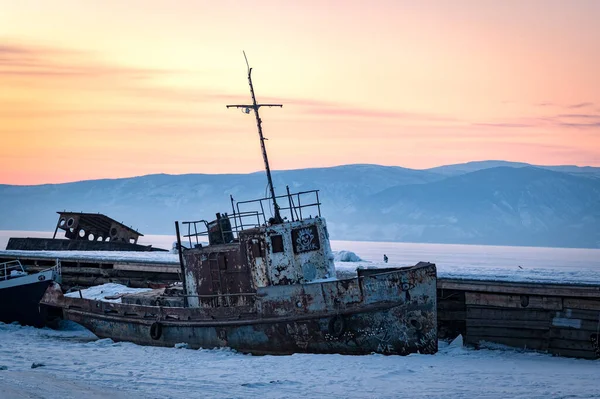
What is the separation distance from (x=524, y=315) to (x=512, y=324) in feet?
1.16

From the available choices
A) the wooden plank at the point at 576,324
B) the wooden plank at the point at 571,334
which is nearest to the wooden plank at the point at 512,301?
the wooden plank at the point at 576,324

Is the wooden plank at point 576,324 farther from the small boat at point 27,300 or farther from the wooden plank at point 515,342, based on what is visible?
the small boat at point 27,300

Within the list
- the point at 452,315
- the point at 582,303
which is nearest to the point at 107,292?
the point at 452,315

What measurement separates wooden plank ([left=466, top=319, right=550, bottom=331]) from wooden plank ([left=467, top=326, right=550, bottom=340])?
0.05m

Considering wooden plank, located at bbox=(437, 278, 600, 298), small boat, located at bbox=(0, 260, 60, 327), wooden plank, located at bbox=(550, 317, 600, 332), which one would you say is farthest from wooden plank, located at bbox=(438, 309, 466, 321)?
small boat, located at bbox=(0, 260, 60, 327)

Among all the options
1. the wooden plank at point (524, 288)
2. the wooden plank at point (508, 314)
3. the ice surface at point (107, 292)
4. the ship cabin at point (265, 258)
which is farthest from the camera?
the ice surface at point (107, 292)

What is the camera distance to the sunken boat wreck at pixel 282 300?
1880 centimetres

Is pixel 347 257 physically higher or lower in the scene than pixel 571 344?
higher

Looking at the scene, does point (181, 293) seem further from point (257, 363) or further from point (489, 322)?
point (489, 322)

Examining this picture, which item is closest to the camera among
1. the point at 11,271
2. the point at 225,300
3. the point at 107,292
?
the point at 225,300

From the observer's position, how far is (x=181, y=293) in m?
23.1

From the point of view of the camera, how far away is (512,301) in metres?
20.1

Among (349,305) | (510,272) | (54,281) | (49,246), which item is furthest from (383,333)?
(49,246)

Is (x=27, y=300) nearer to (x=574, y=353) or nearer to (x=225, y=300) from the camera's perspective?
(x=225, y=300)
